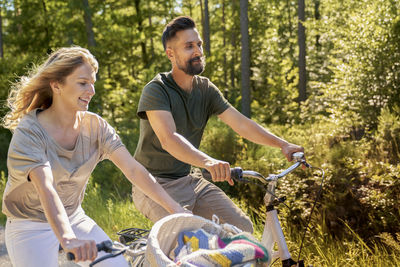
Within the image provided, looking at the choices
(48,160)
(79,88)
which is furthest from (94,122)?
(48,160)

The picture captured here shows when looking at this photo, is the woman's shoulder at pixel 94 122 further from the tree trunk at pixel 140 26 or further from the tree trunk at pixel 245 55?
the tree trunk at pixel 140 26

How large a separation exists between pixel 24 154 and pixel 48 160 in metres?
0.22

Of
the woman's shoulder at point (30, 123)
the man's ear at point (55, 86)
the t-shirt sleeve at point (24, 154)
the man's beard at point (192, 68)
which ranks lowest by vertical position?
the t-shirt sleeve at point (24, 154)

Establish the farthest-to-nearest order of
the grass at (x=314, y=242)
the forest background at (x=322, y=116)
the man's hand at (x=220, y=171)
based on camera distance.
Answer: the forest background at (x=322, y=116) → the grass at (x=314, y=242) → the man's hand at (x=220, y=171)

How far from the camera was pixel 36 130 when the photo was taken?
2.72 m

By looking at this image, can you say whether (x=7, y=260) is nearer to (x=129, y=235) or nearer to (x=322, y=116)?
(x=129, y=235)

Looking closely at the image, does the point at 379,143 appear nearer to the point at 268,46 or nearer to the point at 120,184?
the point at 120,184

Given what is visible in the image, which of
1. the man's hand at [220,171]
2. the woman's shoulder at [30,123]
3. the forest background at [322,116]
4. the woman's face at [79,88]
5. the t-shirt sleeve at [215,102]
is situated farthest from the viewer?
the forest background at [322,116]

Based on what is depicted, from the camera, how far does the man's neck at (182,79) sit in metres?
3.64

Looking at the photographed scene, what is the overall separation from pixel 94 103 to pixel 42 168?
13.0 m

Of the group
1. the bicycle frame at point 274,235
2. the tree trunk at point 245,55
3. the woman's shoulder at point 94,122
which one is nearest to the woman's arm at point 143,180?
the woman's shoulder at point 94,122

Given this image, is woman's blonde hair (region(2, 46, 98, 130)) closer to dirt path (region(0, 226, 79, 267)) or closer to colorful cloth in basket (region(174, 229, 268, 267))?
colorful cloth in basket (region(174, 229, 268, 267))

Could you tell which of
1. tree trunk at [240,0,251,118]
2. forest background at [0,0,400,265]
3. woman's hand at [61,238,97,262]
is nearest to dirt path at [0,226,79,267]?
forest background at [0,0,400,265]

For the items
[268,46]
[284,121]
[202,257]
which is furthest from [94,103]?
[202,257]
